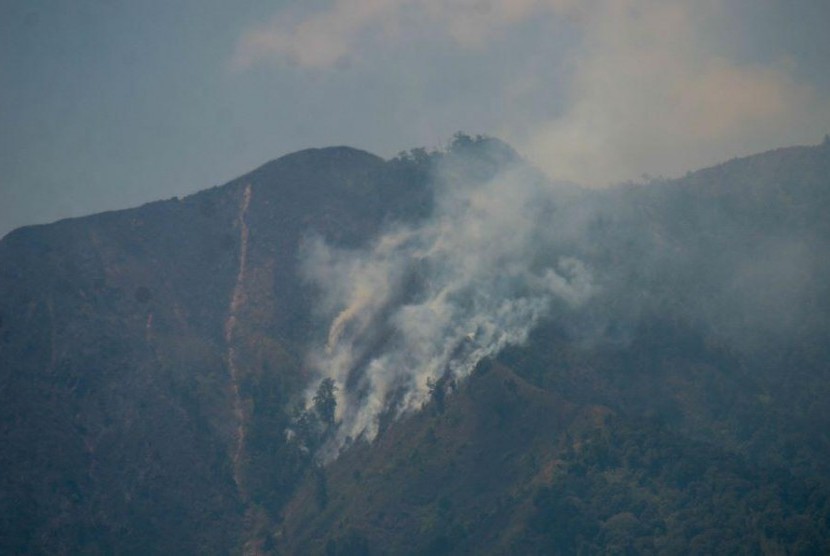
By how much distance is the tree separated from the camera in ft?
616

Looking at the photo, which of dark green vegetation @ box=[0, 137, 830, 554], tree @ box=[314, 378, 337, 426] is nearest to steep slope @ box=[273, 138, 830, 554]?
dark green vegetation @ box=[0, 137, 830, 554]

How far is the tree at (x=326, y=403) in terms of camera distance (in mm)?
187750

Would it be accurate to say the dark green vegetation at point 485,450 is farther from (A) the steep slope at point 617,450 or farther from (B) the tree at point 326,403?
(B) the tree at point 326,403

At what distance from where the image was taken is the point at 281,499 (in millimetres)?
176125

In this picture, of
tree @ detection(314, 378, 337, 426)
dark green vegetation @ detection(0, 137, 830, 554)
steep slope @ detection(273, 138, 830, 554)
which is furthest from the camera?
tree @ detection(314, 378, 337, 426)

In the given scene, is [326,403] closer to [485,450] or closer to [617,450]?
[485,450]

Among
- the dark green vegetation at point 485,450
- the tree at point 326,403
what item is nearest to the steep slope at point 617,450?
the dark green vegetation at point 485,450

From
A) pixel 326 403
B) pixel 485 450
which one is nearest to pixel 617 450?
pixel 485 450

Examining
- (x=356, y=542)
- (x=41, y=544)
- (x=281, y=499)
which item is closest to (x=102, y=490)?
(x=41, y=544)

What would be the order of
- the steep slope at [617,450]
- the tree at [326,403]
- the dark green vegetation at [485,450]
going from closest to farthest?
1. the steep slope at [617,450]
2. the dark green vegetation at [485,450]
3. the tree at [326,403]

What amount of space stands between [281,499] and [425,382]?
133 ft

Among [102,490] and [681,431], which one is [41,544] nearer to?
[102,490]

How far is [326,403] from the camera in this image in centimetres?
18838

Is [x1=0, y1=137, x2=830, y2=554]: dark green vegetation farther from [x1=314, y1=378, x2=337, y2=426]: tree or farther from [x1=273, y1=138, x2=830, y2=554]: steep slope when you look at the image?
[x1=314, y1=378, x2=337, y2=426]: tree
